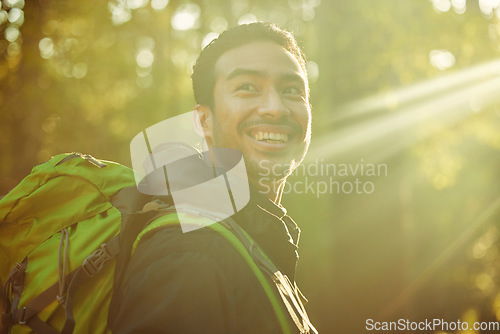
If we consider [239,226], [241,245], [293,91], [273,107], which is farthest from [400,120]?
[241,245]

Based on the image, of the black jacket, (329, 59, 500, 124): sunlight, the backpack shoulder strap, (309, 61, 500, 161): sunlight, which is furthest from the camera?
(329, 59, 500, 124): sunlight

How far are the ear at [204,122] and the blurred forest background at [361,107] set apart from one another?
154 inches

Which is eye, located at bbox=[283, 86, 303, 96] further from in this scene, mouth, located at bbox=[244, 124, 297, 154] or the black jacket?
the black jacket

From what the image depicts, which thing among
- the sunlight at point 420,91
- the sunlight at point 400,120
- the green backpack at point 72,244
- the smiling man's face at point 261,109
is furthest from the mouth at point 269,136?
the sunlight at point 420,91

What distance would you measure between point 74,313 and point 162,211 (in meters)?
0.51

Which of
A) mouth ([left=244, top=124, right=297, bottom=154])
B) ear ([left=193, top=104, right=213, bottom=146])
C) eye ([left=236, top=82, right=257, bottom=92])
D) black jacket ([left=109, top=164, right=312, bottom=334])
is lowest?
black jacket ([left=109, top=164, right=312, bottom=334])

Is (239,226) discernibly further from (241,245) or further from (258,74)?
(258,74)

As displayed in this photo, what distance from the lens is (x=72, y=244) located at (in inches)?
70.5

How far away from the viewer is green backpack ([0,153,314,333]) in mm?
1651

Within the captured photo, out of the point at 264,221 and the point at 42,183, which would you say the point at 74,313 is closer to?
the point at 42,183

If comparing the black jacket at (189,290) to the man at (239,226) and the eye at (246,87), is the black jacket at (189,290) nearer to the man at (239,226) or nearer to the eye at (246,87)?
the man at (239,226)

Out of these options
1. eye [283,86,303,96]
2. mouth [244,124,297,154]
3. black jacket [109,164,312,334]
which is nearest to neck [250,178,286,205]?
mouth [244,124,297,154]

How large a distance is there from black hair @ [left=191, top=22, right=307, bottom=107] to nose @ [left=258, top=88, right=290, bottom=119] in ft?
1.17

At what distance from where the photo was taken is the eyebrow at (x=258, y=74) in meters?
2.39
